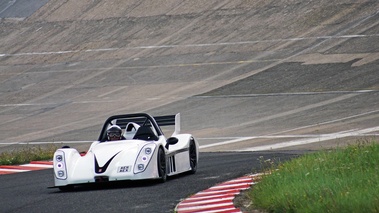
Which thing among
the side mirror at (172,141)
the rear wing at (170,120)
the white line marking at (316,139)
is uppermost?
the rear wing at (170,120)

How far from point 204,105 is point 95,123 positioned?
12.2ft

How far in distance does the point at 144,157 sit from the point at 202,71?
25.7 metres

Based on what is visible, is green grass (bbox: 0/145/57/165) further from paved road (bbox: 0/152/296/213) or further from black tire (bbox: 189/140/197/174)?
black tire (bbox: 189/140/197/174)

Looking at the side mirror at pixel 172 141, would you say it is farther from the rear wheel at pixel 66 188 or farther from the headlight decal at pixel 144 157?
the rear wheel at pixel 66 188

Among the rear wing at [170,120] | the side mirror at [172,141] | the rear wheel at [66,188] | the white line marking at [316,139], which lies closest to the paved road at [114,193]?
the rear wheel at [66,188]

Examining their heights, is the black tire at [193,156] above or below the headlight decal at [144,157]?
below

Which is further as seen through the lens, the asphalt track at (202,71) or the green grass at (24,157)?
the asphalt track at (202,71)

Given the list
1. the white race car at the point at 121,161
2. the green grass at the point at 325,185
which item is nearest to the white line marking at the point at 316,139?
the white race car at the point at 121,161

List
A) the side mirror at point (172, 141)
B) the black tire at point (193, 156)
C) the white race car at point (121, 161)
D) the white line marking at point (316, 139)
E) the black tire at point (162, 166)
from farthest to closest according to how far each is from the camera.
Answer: the white line marking at point (316, 139) < the black tire at point (193, 156) < the side mirror at point (172, 141) < the black tire at point (162, 166) < the white race car at point (121, 161)

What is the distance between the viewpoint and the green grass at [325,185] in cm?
948

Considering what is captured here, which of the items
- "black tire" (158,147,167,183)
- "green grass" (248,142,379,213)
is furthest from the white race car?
"green grass" (248,142,379,213)

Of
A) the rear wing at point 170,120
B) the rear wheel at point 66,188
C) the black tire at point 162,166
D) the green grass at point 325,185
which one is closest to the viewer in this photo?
the green grass at point 325,185

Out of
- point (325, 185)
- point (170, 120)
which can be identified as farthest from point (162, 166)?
point (325, 185)

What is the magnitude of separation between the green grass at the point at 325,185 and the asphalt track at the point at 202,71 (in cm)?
385
